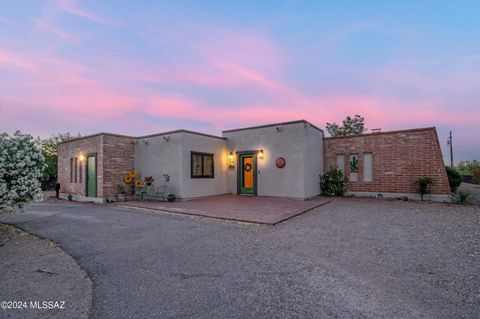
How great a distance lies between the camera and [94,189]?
415 inches

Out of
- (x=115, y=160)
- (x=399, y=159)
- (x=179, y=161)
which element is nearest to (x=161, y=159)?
(x=179, y=161)

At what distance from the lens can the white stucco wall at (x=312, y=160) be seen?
1017 centimetres

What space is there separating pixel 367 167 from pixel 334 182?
1.68 metres

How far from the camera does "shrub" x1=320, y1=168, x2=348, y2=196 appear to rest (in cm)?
1121

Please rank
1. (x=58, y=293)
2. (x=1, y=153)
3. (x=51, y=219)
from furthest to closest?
(x=51, y=219) < (x=1, y=153) < (x=58, y=293)

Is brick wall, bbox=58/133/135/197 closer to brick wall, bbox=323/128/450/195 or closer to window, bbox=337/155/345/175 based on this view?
window, bbox=337/155/345/175

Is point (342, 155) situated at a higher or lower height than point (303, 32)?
lower

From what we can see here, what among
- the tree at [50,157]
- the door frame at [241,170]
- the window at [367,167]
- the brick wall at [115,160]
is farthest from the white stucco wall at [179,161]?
the tree at [50,157]

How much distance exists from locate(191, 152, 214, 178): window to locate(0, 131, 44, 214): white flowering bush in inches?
225

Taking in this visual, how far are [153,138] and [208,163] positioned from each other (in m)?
2.94

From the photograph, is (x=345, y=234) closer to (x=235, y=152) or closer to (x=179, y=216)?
(x=179, y=216)

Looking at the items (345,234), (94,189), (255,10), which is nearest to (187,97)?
(255,10)

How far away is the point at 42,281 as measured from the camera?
2762 millimetres

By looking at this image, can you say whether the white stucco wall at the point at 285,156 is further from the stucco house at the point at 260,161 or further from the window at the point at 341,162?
the window at the point at 341,162
